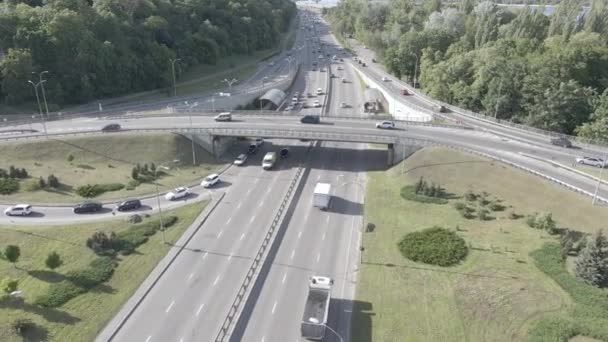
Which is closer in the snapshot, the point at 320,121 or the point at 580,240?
the point at 580,240

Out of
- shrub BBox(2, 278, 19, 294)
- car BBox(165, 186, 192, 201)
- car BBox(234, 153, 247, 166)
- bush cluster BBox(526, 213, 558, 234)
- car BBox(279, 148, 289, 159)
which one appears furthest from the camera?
car BBox(279, 148, 289, 159)

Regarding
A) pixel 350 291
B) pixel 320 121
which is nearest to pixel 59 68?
pixel 320 121

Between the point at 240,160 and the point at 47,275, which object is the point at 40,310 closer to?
the point at 47,275

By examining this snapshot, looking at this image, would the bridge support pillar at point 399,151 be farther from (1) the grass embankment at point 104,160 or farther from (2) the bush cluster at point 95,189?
(2) the bush cluster at point 95,189

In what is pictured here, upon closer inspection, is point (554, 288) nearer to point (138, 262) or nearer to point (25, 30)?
point (138, 262)

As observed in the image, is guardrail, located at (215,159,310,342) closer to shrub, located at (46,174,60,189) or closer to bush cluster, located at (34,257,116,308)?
bush cluster, located at (34,257,116,308)

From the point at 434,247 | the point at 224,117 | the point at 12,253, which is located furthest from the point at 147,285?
the point at 224,117

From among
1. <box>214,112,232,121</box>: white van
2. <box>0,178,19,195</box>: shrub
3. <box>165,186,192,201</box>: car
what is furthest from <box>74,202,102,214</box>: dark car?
<box>214,112,232,121</box>: white van
